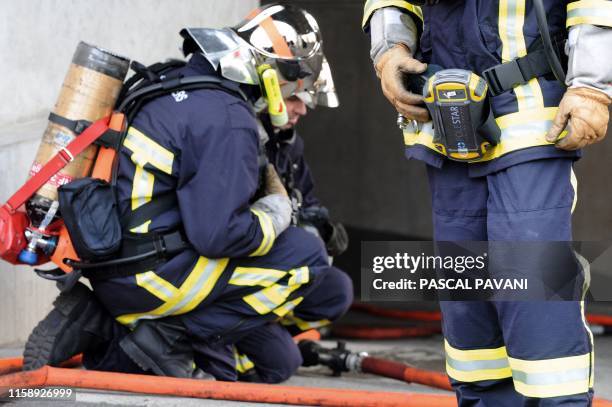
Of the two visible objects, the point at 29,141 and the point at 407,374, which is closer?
the point at 407,374

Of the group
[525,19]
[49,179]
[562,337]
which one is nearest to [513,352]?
[562,337]

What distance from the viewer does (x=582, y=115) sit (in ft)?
7.09

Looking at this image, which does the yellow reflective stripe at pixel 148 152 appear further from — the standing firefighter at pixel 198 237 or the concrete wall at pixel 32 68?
the concrete wall at pixel 32 68

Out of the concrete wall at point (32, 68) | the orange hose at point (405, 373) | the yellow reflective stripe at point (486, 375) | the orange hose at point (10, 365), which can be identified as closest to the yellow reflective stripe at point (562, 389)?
the yellow reflective stripe at point (486, 375)

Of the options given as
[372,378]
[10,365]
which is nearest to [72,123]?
[10,365]

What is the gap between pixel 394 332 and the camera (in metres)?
5.43

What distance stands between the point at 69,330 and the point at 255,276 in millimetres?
692

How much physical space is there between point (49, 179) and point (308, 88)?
1181mm

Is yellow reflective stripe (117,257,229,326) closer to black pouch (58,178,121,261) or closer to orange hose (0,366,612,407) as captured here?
black pouch (58,178,121,261)

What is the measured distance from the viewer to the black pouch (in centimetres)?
334

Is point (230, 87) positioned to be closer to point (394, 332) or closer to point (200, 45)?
point (200, 45)

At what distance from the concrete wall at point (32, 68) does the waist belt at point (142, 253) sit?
0.68 metres

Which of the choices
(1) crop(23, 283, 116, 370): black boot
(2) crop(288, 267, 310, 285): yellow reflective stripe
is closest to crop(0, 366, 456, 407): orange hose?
(1) crop(23, 283, 116, 370): black boot

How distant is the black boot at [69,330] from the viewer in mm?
3436
